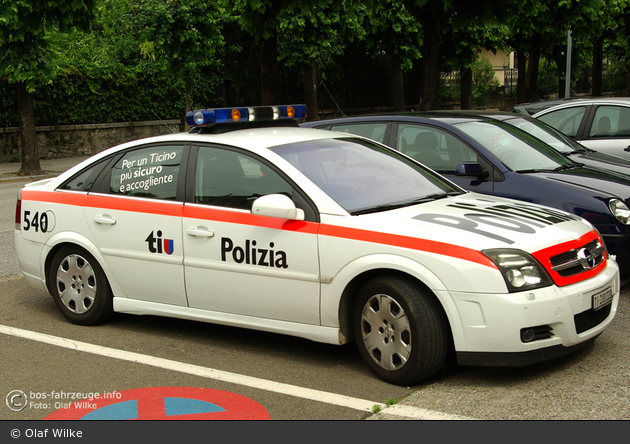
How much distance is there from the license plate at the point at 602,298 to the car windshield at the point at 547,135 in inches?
143

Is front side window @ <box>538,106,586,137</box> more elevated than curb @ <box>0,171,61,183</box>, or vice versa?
front side window @ <box>538,106,586,137</box>

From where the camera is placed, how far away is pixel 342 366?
453cm

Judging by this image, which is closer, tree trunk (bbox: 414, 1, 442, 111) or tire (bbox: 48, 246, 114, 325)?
tire (bbox: 48, 246, 114, 325)

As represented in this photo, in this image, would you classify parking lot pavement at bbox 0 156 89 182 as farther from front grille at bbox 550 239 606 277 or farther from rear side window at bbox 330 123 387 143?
front grille at bbox 550 239 606 277

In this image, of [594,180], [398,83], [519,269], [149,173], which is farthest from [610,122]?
[398,83]

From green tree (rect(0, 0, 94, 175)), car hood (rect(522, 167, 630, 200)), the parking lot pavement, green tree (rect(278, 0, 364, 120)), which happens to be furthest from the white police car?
green tree (rect(278, 0, 364, 120))

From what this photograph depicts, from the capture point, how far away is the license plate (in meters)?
4.17

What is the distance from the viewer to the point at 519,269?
3.88 metres

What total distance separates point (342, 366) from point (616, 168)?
420 cm

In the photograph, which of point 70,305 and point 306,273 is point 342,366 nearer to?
point 306,273

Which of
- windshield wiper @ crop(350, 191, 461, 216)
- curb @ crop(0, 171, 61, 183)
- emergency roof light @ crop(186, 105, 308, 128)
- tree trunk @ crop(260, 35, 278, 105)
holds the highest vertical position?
tree trunk @ crop(260, 35, 278, 105)

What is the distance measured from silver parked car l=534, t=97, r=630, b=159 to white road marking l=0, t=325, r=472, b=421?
22.9 feet

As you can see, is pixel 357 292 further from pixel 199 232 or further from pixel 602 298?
pixel 602 298

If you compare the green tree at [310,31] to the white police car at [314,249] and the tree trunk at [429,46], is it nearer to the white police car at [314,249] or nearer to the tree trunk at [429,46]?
the tree trunk at [429,46]
